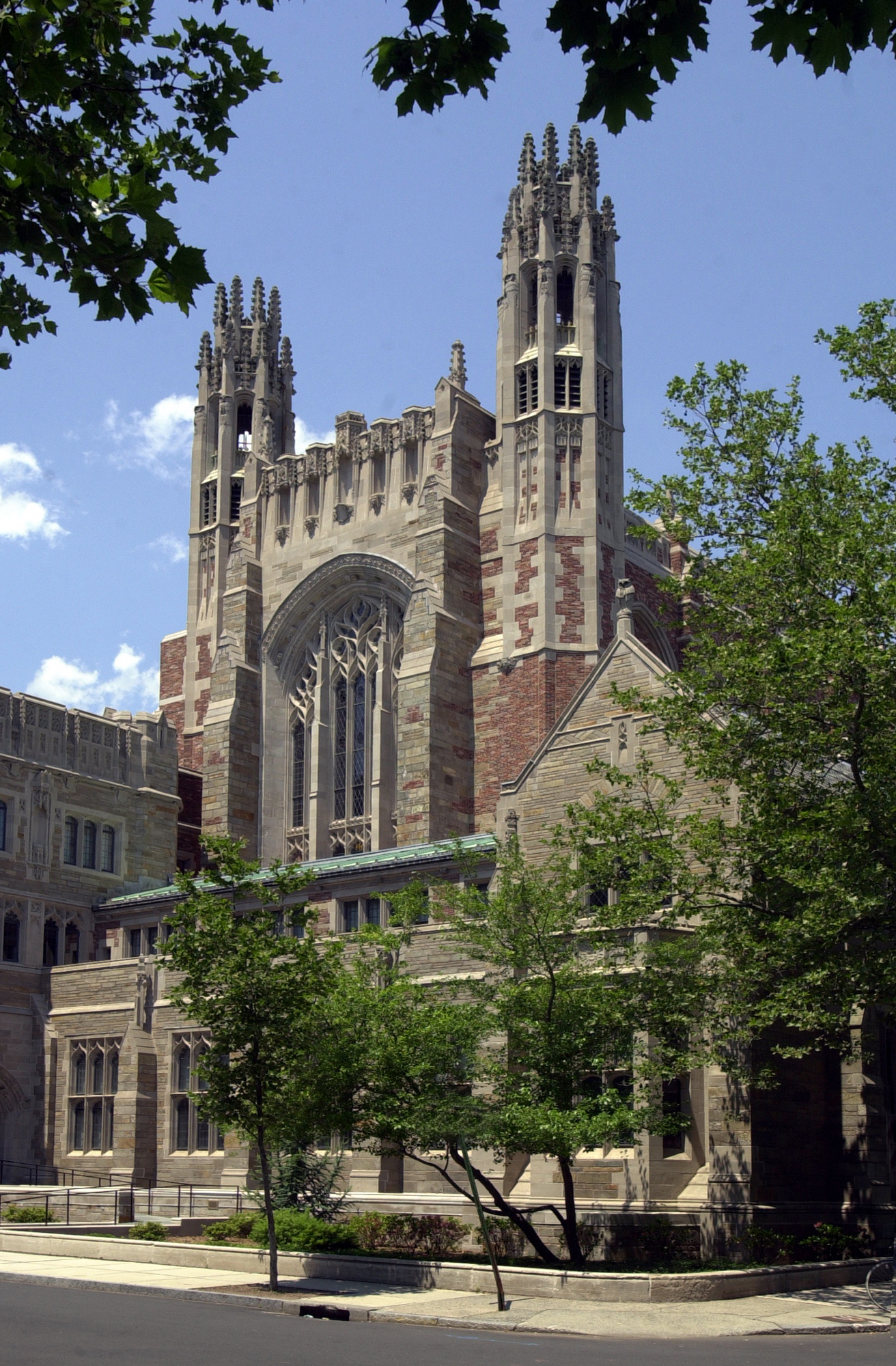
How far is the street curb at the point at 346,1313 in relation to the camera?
17.1 metres

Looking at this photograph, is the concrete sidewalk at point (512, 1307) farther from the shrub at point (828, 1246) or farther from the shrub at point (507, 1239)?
the shrub at point (507, 1239)

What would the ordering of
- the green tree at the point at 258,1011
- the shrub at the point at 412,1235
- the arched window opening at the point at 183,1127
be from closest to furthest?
the green tree at the point at 258,1011
the shrub at the point at 412,1235
the arched window opening at the point at 183,1127

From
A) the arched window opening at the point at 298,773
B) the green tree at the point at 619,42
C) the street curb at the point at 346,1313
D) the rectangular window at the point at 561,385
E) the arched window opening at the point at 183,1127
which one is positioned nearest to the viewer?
the green tree at the point at 619,42

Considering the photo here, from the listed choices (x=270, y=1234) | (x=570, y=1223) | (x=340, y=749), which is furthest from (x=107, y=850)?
(x=570, y=1223)

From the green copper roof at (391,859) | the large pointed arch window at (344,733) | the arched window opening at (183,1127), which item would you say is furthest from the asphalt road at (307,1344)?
the large pointed arch window at (344,733)

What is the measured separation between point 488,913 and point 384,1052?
2.44m

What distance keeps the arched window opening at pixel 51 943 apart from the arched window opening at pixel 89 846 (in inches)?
80.3

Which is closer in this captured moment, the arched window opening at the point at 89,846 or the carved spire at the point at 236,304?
the arched window opening at the point at 89,846

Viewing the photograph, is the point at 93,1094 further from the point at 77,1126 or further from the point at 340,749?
the point at 340,749

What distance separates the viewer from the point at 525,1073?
21750 mm

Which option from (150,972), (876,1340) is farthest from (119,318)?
(150,972)

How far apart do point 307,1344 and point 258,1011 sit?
623 cm

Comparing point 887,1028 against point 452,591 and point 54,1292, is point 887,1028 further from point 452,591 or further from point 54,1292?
point 452,591

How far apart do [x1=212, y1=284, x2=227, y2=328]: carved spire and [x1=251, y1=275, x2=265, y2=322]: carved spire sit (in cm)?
106
